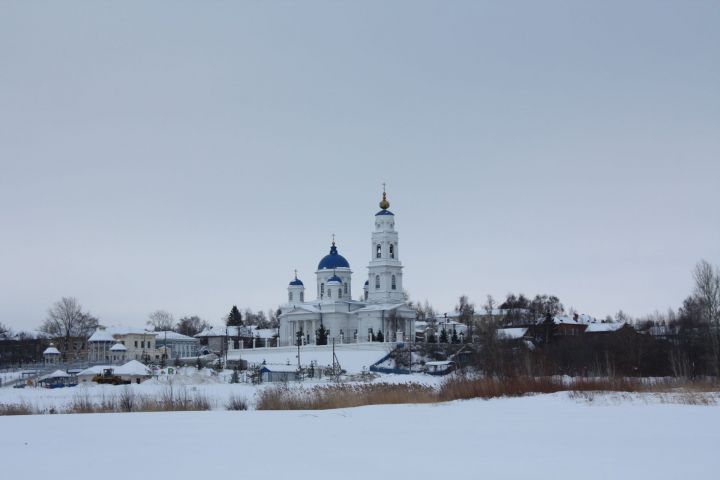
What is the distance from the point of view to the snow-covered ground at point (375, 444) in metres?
13.4

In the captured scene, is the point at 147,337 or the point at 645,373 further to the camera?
the point at 147,337

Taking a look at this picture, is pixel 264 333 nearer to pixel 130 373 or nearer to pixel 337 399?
pixel 130 373

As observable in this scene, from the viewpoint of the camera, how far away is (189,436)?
1759 centimetres

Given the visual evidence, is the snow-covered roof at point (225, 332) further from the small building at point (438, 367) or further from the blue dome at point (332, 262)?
the small building at point (438, 367)

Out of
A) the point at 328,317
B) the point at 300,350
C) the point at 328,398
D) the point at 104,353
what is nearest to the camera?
the point at 328,398

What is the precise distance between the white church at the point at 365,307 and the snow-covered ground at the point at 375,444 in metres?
74.6

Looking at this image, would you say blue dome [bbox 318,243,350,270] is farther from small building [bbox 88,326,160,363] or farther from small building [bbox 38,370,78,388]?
small building [bbox 38,370,78,388]

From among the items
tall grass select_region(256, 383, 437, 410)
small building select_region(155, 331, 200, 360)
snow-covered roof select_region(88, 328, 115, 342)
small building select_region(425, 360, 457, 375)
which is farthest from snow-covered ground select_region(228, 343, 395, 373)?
tall grass select_region(256, 383, 437, 410)

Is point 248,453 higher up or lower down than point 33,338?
lower down

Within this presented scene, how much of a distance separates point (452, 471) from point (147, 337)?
10953 centimetres

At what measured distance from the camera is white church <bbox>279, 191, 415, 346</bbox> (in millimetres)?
98438

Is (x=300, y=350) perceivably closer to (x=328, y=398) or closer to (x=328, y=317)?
(x=328, y=317)

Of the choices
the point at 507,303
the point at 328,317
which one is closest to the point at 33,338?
the point at 328,317

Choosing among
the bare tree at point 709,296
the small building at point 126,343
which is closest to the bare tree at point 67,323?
the small building at point 126,343
